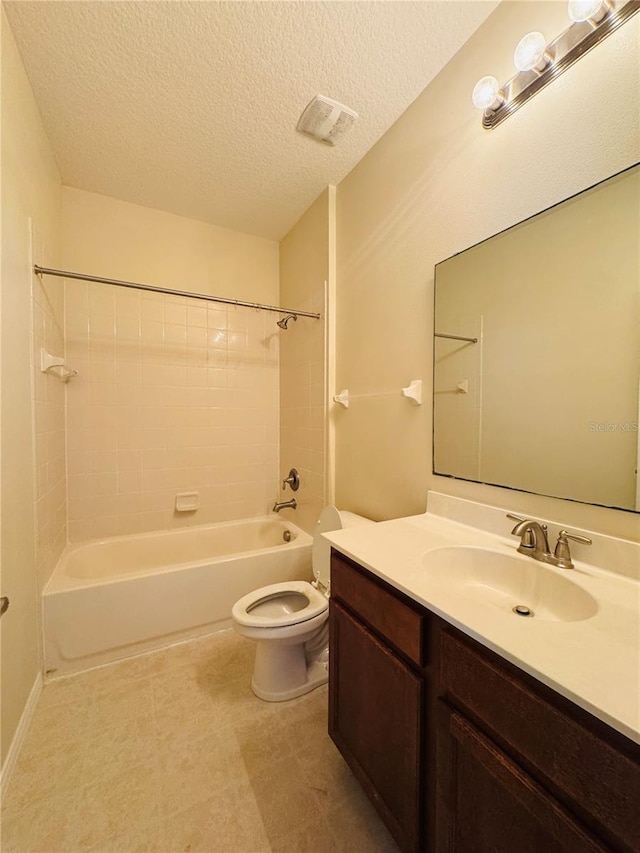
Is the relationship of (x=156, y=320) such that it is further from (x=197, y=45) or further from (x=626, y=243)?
(x=626, y=243)

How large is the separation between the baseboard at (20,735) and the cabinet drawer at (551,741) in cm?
151

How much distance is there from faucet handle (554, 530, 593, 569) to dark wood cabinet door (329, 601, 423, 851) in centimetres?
50

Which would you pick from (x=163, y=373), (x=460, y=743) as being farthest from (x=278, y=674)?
(x=163, y=373)

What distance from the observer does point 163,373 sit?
7.77 ft

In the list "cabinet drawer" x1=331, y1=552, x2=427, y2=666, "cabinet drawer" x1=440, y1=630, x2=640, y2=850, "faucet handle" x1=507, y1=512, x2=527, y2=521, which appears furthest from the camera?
"faucet handle" x1=507, y1=512, x2=527, y2=521

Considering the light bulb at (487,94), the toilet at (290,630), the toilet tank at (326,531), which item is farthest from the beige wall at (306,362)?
the light bulb at (487,94)

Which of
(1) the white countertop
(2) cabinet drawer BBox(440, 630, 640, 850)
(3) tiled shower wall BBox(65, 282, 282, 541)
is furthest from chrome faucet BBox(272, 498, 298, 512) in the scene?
(2) cabinet drawer BBox(440, 630, 640, 850)

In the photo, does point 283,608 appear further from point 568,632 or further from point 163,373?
point 163,373

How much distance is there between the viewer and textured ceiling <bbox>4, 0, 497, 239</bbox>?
46.5 inches

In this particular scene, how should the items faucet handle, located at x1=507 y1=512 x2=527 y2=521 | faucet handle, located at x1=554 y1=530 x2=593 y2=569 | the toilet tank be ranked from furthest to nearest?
the toilet tank → faucet handle, located at x1=507 y1=512 x2=527 y2=521 → faucet handle, located at x1=554 y1=530 x2=593 y2=569

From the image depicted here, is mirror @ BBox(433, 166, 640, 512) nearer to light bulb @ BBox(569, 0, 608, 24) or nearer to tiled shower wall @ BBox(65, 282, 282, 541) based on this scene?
light bulb @ BBox(569, 0, 608, 24)

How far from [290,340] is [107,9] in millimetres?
1692

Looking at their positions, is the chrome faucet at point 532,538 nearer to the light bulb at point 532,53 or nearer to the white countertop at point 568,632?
the white countertop at point 568,632

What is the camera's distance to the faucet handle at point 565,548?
2.93ft
